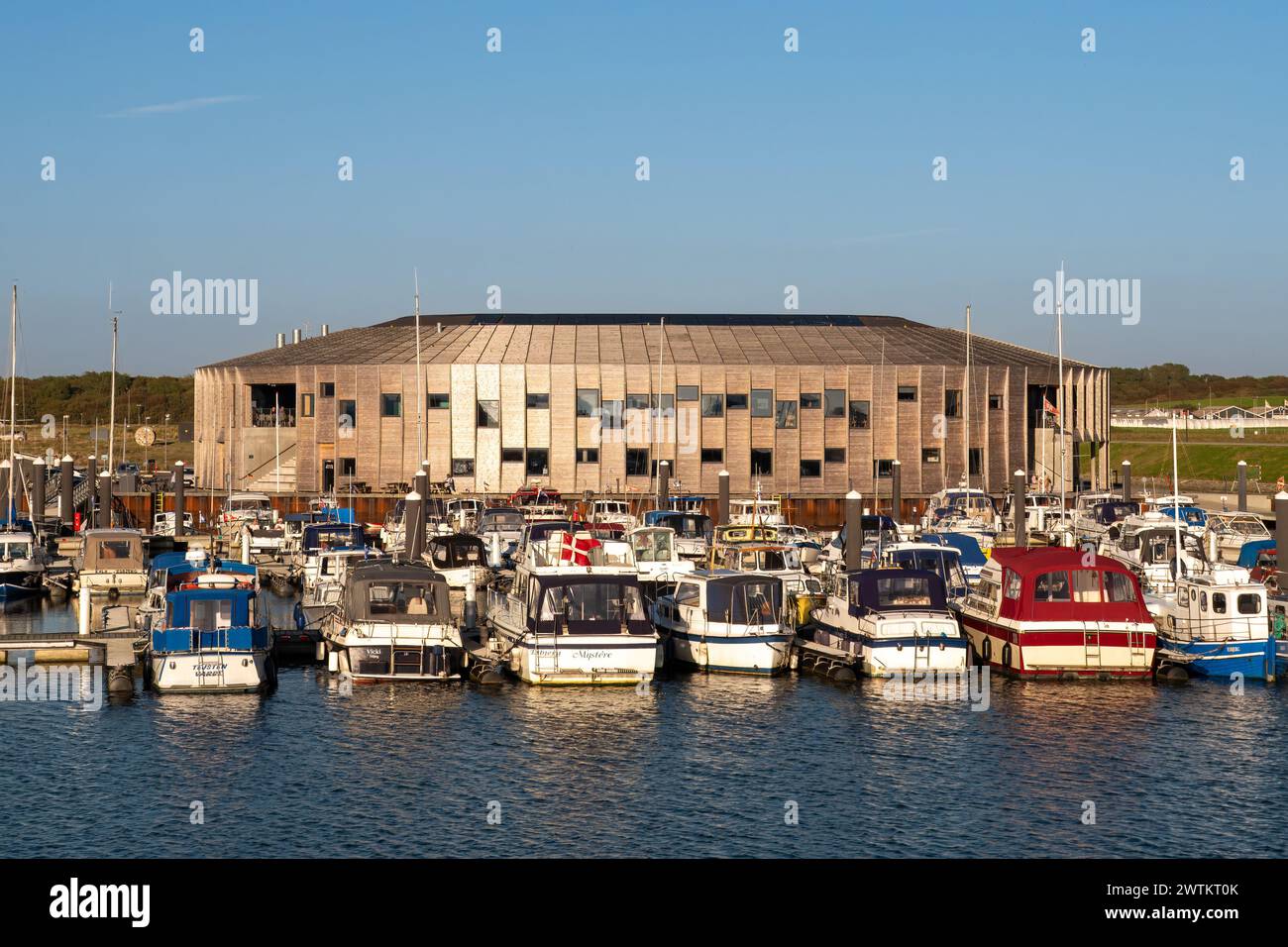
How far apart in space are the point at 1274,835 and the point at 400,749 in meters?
19.6

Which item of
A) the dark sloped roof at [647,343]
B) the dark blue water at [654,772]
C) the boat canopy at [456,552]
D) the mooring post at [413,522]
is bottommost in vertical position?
the dark blue water at [654,772]

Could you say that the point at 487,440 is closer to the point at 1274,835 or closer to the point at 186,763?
the point at 186,763

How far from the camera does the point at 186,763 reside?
124 feet

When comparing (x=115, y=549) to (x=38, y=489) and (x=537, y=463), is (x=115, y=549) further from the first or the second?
(x=537, y=463)

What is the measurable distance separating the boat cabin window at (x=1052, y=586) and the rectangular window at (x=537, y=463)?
5445 cm

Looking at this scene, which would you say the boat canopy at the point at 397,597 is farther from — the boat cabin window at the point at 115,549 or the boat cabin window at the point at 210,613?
the boat cabin window at the point at 115,549

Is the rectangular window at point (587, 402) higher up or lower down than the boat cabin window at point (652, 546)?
higher up

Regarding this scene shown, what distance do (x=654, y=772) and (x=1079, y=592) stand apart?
16.7 meters

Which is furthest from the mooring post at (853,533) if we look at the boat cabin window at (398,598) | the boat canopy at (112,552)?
the boat canopy at (112,552)

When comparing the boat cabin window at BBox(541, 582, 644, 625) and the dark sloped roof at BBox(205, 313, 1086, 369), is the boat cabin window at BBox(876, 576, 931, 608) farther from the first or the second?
the dark sloped roof at BBox(205, 313, 1086, 369)

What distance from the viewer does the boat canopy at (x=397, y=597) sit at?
155ft

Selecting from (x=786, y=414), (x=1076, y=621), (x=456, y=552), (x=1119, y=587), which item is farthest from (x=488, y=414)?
(x=1119, y=587)
